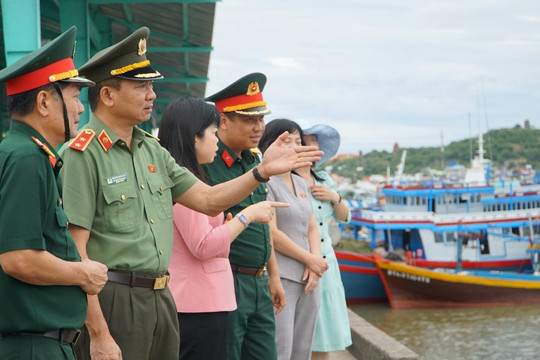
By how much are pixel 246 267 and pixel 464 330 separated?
21712mm

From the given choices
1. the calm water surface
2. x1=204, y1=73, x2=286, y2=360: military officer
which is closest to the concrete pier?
x1=204, y1=73, x2=286, y2=360: military officer

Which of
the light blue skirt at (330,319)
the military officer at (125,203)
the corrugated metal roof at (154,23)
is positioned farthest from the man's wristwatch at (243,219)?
the corrugated metal roof at (154,23)

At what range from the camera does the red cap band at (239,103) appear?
443 centimetres

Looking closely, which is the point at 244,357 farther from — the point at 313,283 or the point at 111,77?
the point at 111,77

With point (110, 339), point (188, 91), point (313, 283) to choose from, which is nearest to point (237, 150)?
point (313, 283)

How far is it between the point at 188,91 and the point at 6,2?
1604 centimetres

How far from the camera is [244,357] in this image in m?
4.17

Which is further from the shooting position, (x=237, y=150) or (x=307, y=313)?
(x=307, y=313)

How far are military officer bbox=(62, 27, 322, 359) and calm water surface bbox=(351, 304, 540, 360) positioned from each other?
1702 centimetres

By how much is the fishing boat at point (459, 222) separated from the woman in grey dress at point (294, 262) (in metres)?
26.1

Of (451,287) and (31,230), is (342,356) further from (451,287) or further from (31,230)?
(451,287)

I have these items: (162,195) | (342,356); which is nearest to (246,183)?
(162,195)

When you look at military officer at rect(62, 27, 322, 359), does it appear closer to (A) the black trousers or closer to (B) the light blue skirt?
(A) the black trousers

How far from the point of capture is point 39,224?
2443 millimetres
